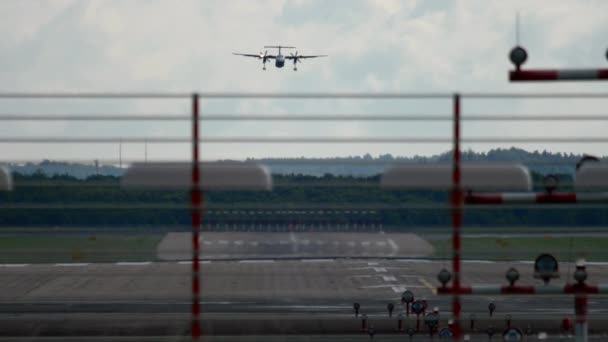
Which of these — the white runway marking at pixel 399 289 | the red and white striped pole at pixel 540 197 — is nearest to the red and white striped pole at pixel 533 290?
the red and white striped pole at pixel 540 197

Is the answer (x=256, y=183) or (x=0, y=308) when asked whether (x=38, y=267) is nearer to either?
(x=0, y=308)

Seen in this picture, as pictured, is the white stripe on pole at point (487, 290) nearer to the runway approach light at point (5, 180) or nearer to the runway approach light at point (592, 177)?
the runway approach light at point (592, 177)

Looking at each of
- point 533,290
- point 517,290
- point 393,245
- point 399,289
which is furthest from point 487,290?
point 399,289

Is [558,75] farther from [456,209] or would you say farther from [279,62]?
[279,62]

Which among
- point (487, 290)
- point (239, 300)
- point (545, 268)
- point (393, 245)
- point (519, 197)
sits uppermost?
point (519, 197)

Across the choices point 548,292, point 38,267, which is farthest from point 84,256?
point 38,267
